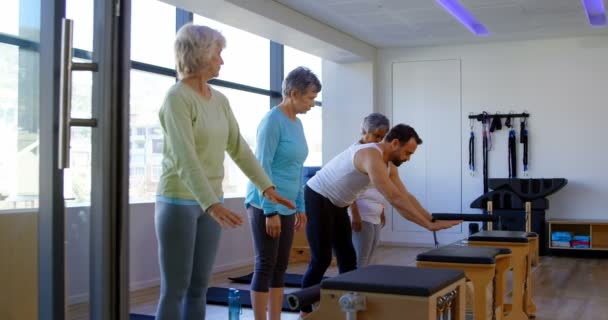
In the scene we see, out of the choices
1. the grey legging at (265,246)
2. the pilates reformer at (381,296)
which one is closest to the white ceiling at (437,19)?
the grey legging at (265,246)

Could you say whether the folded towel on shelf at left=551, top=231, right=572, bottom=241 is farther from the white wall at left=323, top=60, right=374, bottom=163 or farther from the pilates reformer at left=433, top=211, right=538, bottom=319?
the pilates reformer at left=433, top=211, right=538, bottom=319

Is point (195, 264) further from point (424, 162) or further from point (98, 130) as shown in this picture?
point (424, 162)

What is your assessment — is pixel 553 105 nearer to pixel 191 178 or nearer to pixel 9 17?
pixel 191 178

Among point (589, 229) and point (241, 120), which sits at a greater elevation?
point (241, 120)

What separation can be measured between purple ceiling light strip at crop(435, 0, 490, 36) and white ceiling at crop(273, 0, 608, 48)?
6 cm

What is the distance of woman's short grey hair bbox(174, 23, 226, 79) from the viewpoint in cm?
212

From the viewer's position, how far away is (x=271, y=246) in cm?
285

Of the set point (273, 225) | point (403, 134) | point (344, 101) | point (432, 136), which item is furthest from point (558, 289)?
point (344, 101)

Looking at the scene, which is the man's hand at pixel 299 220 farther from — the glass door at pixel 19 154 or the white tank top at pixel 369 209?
the glass door at pixel 19 154

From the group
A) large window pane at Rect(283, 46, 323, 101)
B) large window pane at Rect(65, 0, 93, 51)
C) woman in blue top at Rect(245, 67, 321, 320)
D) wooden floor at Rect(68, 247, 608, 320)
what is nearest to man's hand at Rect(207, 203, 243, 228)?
large window pane at Rect(65, 0, 93, 51)

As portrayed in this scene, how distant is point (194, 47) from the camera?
83.5 inches

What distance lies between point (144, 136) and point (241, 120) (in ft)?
5.12

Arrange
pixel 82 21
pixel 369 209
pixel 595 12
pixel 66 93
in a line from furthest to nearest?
pixel 595 12, pixel 369 209, pixel 82 21, pixel 66 93

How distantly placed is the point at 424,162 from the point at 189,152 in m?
6.52
